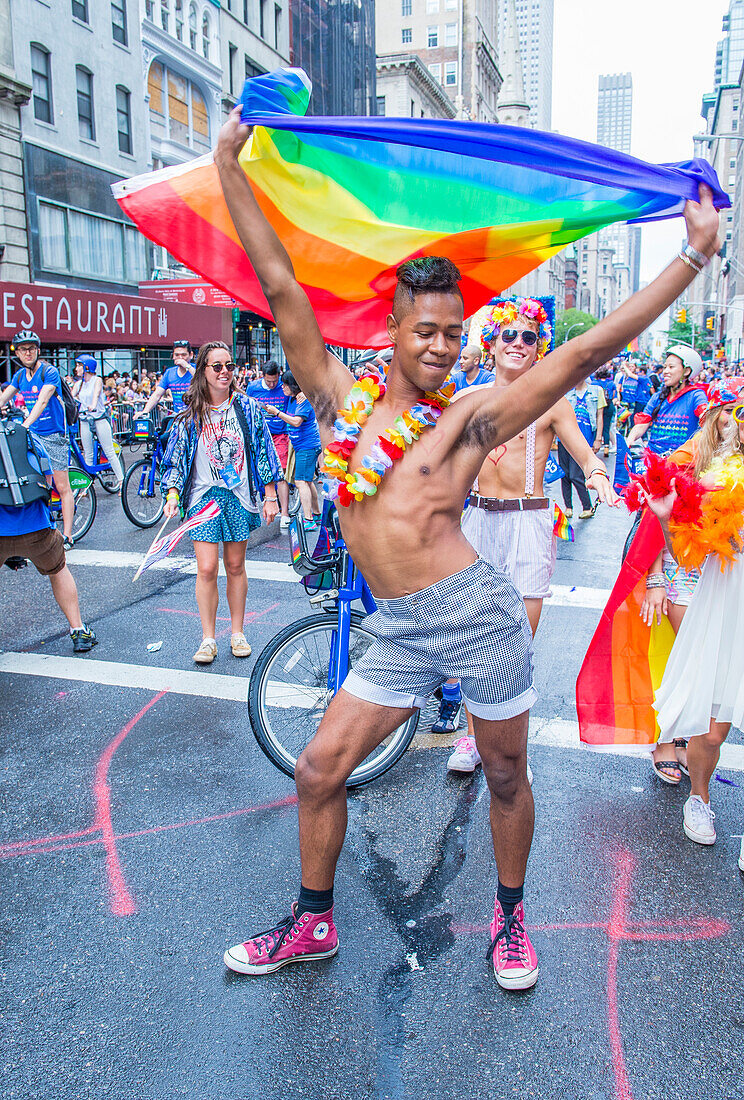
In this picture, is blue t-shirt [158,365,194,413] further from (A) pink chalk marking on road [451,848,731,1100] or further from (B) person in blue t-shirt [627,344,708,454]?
(A) pink chalk marking on road [451,848,731,1100]

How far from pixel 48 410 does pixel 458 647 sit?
7206mm

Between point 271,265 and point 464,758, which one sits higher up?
point 271,265

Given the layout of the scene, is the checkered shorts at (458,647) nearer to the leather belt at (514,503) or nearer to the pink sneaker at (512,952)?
the pink sneaker at (512,952)

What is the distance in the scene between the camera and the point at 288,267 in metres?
2.60

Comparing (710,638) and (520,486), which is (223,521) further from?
(710,638)

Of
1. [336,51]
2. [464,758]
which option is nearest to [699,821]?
[464,758]

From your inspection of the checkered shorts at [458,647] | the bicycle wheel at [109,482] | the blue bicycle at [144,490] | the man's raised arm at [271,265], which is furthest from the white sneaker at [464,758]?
the bicycle wheel at [109,482]

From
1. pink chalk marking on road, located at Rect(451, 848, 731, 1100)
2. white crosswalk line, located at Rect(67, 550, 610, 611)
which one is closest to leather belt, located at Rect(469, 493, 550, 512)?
pink chalk marking on road, located at Rect(451, 848, 731, 1100)

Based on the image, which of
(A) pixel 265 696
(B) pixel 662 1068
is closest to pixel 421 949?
(B) pixel 662 1068

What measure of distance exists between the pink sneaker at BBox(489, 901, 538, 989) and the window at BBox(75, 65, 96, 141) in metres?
28.3

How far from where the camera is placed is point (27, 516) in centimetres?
534

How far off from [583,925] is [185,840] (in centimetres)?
160

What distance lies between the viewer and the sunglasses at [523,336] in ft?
12.9

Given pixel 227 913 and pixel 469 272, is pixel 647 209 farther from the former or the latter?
pixel 227 913
